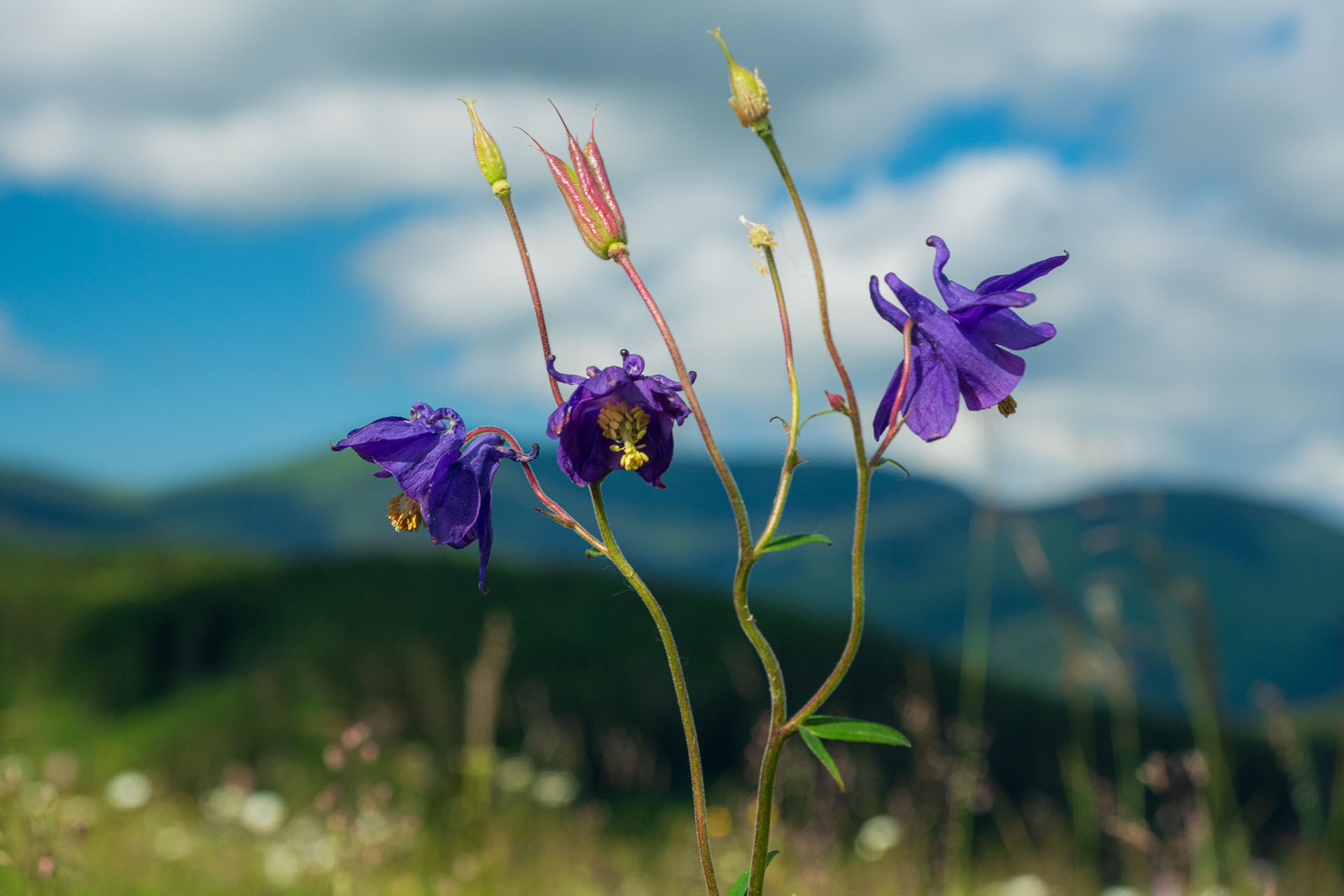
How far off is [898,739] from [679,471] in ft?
276

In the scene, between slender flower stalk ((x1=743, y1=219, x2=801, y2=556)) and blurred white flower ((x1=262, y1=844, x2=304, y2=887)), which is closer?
slender flower stalk ((x1=743, y1=219, x2=801, y2=556))

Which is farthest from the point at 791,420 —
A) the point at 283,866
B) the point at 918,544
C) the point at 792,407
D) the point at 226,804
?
the point at 918,544

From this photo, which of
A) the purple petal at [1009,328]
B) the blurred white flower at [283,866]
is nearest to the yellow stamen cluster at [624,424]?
the purple petal at [1009,328]

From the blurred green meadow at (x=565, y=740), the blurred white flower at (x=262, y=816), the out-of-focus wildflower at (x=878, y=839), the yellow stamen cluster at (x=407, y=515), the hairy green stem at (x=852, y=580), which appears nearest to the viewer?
the hairy green stem at (x=852, y=580)

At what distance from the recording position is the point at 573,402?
1.46 metres

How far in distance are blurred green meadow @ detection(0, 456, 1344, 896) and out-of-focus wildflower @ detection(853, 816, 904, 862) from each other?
1.5 inches

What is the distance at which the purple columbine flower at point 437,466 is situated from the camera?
5.19 feet

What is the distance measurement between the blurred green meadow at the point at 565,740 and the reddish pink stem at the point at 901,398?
1860mm

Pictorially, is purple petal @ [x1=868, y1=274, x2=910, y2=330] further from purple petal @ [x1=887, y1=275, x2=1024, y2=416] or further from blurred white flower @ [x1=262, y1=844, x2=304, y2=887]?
blurred white flower @ [x1=262, y1=844, x2=304, y2=887]

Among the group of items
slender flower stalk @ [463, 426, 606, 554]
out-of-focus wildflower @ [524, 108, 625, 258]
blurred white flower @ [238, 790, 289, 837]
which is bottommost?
blurred white flower @ [238, 790, 289, 837]

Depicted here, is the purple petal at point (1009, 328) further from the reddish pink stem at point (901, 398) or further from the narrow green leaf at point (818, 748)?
the narrow green leaf at point (818, 748)

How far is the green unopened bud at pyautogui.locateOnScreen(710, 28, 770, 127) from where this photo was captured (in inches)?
54.7

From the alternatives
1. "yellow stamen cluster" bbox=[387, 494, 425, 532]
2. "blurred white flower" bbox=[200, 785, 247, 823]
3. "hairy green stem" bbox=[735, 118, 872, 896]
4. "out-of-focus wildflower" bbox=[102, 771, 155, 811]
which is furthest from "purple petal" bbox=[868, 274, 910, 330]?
"out-of-focus wildflower" bbox=[102, 771, 155, 811]

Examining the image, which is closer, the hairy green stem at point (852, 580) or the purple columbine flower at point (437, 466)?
the hairy green stem at point (852, 580)
